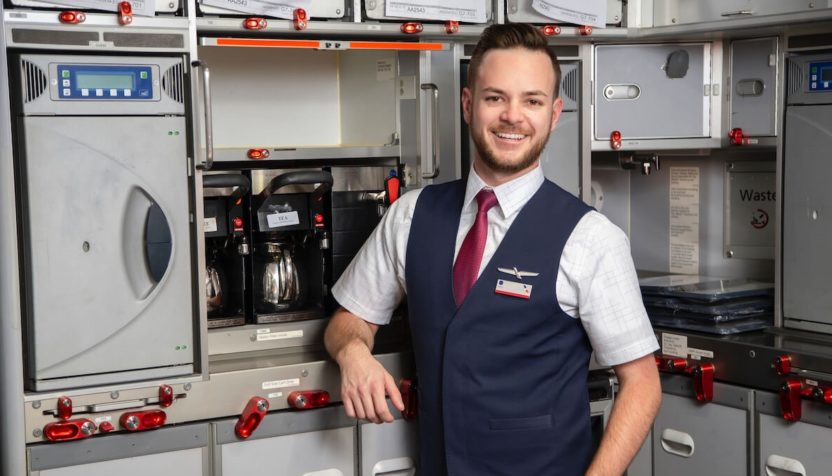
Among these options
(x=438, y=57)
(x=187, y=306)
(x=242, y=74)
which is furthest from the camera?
(x=242, y=74)

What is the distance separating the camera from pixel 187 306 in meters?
2.93

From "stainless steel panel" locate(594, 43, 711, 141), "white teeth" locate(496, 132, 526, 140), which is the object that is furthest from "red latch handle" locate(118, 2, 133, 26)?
"stainless steel panel" locate(594, 43, 711, 141)

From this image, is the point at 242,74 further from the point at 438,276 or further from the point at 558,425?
the point at 558,425

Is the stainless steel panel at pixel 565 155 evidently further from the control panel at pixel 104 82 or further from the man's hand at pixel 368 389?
the control panel at pixel 104 82

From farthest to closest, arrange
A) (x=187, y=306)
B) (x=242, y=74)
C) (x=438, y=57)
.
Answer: (x=242, y=74) → (x=438, y=57) → (x=187, y=306)

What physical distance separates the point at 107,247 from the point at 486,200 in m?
1.01

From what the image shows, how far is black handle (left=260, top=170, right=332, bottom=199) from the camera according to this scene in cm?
321

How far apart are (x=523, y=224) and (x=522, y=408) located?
465 mm

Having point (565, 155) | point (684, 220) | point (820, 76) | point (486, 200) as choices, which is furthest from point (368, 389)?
point (684, 220)

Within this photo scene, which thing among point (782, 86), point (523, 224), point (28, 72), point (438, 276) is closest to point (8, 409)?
point (28, 72)

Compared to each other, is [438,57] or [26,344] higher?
[438,57]

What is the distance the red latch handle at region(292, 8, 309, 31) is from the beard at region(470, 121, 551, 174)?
67 cm

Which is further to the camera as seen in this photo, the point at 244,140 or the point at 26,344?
the point at 244,140

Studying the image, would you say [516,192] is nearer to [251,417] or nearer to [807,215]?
[251,417]
